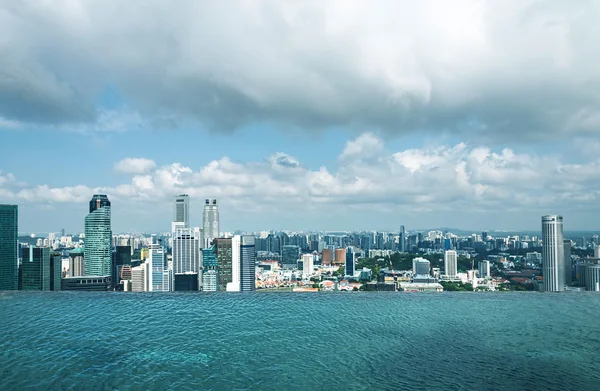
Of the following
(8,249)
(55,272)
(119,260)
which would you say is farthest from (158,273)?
(8,249)

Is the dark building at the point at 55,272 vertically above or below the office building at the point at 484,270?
above

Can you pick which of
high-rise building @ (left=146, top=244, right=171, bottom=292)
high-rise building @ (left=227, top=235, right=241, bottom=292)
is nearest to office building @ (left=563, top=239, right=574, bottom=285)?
high-rise building @ (left=227, top=235, right=241, bottom=292)

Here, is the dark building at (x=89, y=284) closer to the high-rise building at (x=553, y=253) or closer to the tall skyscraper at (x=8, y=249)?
the tall skyscraper at (x=8, y=249)

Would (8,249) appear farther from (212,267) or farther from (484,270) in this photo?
(484,270)

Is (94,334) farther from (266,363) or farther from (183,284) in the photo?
(183,284)

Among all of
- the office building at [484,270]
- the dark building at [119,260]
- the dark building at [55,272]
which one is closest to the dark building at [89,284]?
the dark building at [55,272]
